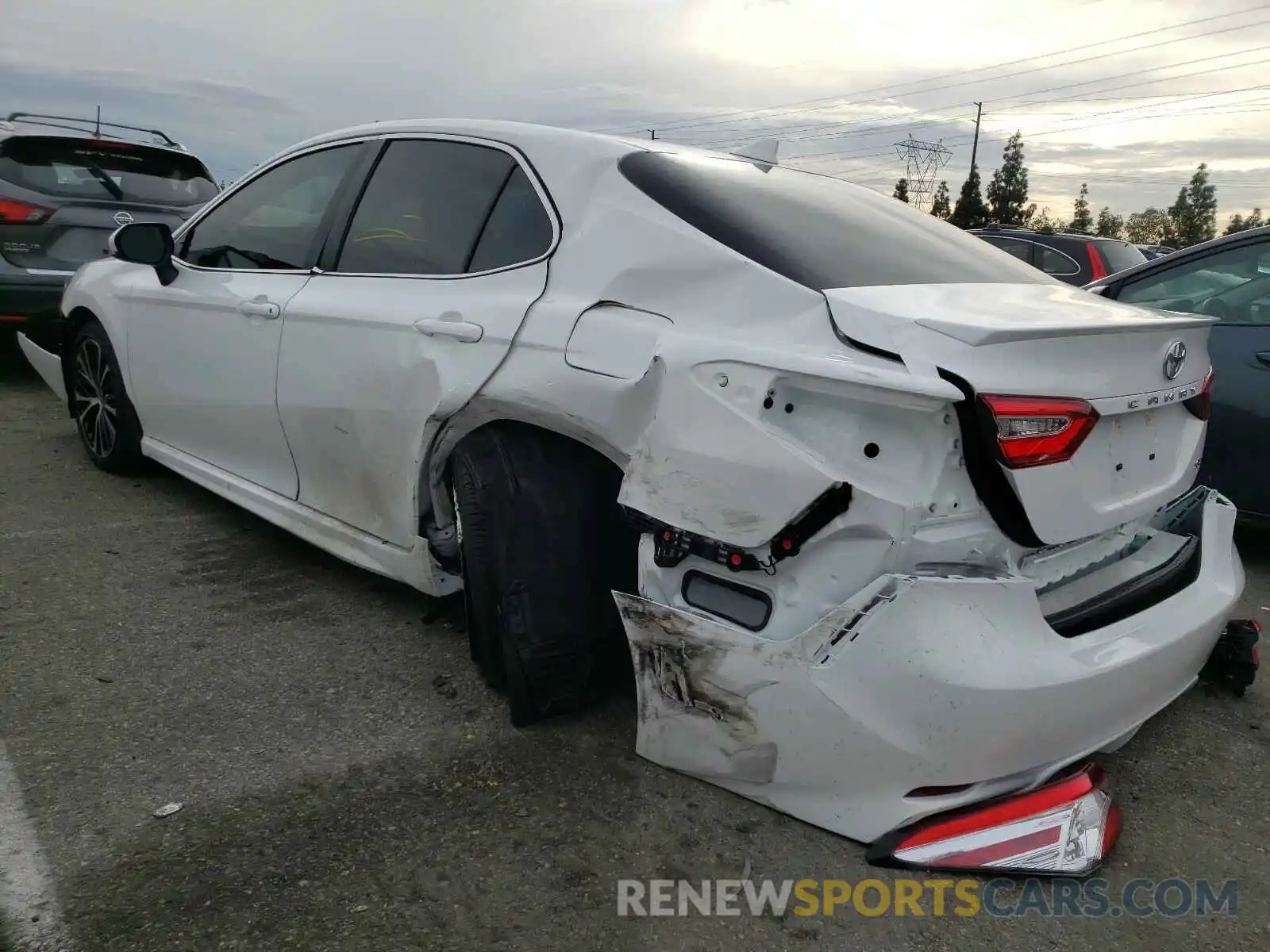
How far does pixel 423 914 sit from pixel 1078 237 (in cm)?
950

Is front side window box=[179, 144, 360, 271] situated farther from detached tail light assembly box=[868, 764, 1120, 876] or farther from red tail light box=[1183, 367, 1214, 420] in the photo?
red tail light box=[1183, 367, 1214, 420]

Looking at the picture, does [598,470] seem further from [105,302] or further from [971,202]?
[971,202]

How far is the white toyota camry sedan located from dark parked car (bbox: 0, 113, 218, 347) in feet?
12.8

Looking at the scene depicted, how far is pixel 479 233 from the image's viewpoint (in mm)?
2951

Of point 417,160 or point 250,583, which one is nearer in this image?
point 417,160

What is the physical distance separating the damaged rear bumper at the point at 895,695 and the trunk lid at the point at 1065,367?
0.25m

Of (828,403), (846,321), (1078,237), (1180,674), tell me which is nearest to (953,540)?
(828,403)

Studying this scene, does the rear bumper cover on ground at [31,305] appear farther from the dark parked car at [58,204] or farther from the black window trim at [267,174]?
the black window trim at [267,174]

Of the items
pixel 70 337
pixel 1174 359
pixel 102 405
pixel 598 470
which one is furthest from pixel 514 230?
pixel 70 337

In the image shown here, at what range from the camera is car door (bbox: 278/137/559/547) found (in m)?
2.79

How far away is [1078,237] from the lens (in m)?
9.66

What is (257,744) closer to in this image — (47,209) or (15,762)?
(15,762)

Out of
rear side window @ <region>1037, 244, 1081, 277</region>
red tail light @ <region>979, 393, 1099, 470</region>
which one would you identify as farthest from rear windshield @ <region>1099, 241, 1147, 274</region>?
red tail light @ <region>979, 393, 1099, 470</region>

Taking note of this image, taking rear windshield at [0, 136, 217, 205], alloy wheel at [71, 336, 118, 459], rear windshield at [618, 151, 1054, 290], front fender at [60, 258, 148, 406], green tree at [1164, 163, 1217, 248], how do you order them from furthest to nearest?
green tree at [1164, 163, 1217, 248] < rear windshield at [0, 136, 217, 205] < alloy wheel at [71, 336, 118, 459] < front fender at [60, 258, 148, 406] < rear windshield at [618, 151, 1054, 290]
